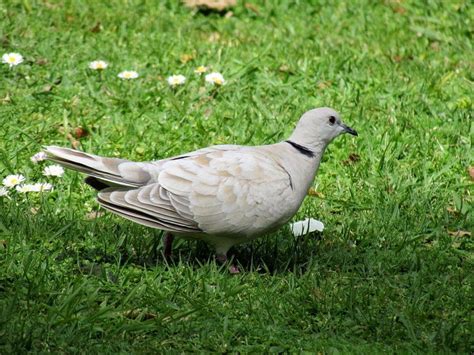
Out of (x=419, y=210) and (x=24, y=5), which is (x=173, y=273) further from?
(x=24, y=5)

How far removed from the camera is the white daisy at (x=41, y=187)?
19.7 feet

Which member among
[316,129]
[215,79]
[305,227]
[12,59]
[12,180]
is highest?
[316,129]

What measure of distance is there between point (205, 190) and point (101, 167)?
0.55m

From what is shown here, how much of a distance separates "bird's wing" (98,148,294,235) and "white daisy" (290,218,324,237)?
20.6 inches

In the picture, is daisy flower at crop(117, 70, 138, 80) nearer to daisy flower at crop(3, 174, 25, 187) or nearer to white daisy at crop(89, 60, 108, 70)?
white daisy at crop(89, 60, 108, 70)

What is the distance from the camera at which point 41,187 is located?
19.8 ft

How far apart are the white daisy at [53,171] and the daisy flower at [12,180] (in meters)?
0.15

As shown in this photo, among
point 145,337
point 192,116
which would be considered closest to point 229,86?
point 192,116

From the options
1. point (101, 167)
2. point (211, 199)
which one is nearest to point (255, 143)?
point (211, 199)

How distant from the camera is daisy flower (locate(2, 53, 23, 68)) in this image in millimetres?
7461

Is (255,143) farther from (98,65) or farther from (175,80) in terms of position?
(98,65)

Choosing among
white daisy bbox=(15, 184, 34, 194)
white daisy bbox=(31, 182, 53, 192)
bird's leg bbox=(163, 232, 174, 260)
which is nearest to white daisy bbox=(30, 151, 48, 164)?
white daisy bbox=(31, 182, 53, 192)

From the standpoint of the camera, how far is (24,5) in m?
8.49

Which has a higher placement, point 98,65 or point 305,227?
point 98,65
